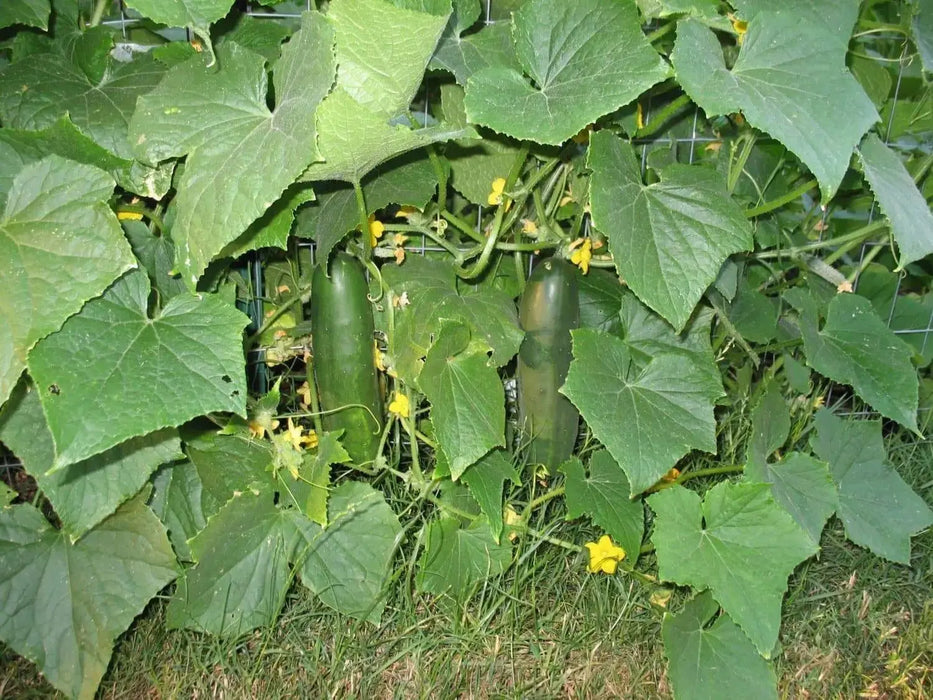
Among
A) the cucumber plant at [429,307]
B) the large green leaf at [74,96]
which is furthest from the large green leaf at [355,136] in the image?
the large green leaf at [74,96]

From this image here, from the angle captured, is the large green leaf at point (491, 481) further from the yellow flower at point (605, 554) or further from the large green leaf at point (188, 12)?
the large green leaf at point (188, 12)

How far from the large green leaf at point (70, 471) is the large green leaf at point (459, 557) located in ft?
1.85

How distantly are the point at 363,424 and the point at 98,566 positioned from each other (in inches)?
22.8

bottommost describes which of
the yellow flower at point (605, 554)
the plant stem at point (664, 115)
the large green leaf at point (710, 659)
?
the large green leaf at point (710, 659)

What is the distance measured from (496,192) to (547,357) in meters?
0.37

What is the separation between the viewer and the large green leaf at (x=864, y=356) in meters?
1.84

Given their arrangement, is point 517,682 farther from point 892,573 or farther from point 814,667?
point 892,573

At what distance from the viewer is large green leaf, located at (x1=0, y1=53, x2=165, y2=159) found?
1.61 metres

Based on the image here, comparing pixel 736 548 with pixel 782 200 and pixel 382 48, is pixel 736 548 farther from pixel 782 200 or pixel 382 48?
pixel 382 48

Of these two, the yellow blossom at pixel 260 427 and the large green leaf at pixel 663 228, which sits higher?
the large green leaf at pixel 663 228

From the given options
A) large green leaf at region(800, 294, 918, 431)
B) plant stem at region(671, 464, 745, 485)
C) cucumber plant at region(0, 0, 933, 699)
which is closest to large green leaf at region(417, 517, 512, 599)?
cucumber plant at region(0, 0, 933, 699)

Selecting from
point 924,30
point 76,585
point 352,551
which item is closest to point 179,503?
point 76,585

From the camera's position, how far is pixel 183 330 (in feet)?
4.83

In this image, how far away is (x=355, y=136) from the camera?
1.43 meters
